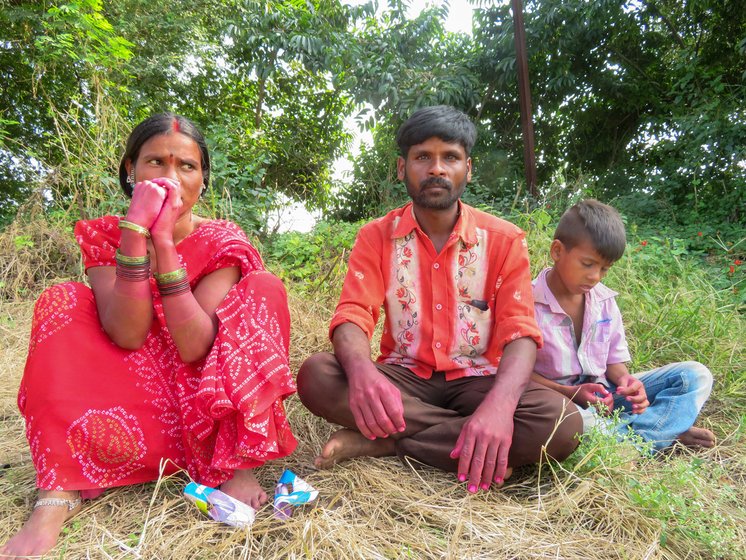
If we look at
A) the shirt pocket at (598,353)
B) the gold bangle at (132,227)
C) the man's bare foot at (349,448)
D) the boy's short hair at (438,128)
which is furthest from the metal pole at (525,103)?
the gold bangle at (132,227)

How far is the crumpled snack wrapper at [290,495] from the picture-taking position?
5.09ft

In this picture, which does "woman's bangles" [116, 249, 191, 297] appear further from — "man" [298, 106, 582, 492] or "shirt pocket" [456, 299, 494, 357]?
"shirt pocket" [456, 299, 494, 357]

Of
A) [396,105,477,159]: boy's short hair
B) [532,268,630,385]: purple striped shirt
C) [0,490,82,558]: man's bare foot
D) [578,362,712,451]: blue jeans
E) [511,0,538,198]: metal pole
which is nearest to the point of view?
[0,490,82,558]: man's bare foot

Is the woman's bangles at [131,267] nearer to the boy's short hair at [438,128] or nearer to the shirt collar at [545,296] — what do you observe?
the boy's short hair at [438,128]

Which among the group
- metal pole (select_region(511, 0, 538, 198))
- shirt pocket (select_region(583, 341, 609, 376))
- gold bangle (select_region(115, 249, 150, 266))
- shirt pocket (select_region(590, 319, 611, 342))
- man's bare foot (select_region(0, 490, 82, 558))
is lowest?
man's bare foot (select_region(0, 490, 82, 558))

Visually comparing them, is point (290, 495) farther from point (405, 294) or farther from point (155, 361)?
point (405, 294)

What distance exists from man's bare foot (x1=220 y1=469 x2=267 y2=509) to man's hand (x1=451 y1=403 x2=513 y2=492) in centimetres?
69

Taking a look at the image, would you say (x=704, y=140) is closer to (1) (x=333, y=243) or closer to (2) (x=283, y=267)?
(1) (x=333, y=243)

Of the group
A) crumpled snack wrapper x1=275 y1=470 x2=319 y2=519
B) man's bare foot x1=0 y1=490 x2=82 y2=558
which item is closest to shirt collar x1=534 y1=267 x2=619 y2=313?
crumpled snack wrapper x1=275 y1=470 x2=319 y2=519

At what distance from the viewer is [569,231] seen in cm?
221

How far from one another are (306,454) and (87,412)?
86cm

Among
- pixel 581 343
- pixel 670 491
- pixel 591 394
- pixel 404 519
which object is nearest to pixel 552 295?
pixel 581 343

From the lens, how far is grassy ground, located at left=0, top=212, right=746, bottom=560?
1.38m

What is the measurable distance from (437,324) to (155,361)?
3.62 feet
